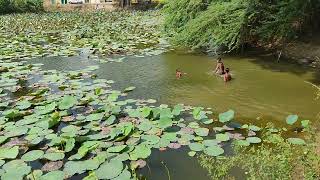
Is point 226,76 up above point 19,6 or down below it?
below

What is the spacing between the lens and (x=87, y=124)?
7410 mm

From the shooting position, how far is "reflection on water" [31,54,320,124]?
29.3ft

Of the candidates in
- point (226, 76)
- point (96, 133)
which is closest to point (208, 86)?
point (226, 76)

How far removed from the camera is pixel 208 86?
10.6 metres

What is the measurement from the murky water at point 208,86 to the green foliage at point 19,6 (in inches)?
1003

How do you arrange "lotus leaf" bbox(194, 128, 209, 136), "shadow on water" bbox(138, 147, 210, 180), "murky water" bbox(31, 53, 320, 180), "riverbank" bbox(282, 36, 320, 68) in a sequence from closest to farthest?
"shadow on water" bbox(138, 147, 210, 180) → "murky water" bbox(31, 53, 320, 180) → "lotus leaf" bbox(194, 128, 209, 136) → "riverbank" bbox(282, 36, 320, 68)

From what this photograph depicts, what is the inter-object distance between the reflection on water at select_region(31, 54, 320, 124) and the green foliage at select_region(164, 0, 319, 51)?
0.78 meters

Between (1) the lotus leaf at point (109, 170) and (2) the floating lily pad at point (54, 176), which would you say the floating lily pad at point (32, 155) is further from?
(1) the lotus leaf at point (109, 170)

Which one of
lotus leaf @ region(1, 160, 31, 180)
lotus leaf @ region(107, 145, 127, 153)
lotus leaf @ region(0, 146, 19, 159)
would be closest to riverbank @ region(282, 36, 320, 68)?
lotus leaf @ region(107, 145, 127, 153)

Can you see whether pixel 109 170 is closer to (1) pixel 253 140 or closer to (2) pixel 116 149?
(2) pixel 116 149

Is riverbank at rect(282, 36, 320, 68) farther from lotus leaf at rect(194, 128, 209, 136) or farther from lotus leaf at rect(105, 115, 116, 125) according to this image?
lotus leaf at rect(105, 115, 116, 125)

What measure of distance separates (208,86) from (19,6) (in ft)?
103

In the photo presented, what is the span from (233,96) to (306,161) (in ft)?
15.5


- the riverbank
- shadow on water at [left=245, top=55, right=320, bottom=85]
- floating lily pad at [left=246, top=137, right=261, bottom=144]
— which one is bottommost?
floating lily pad at [left=246, top=137, right=261, bottom=144]
